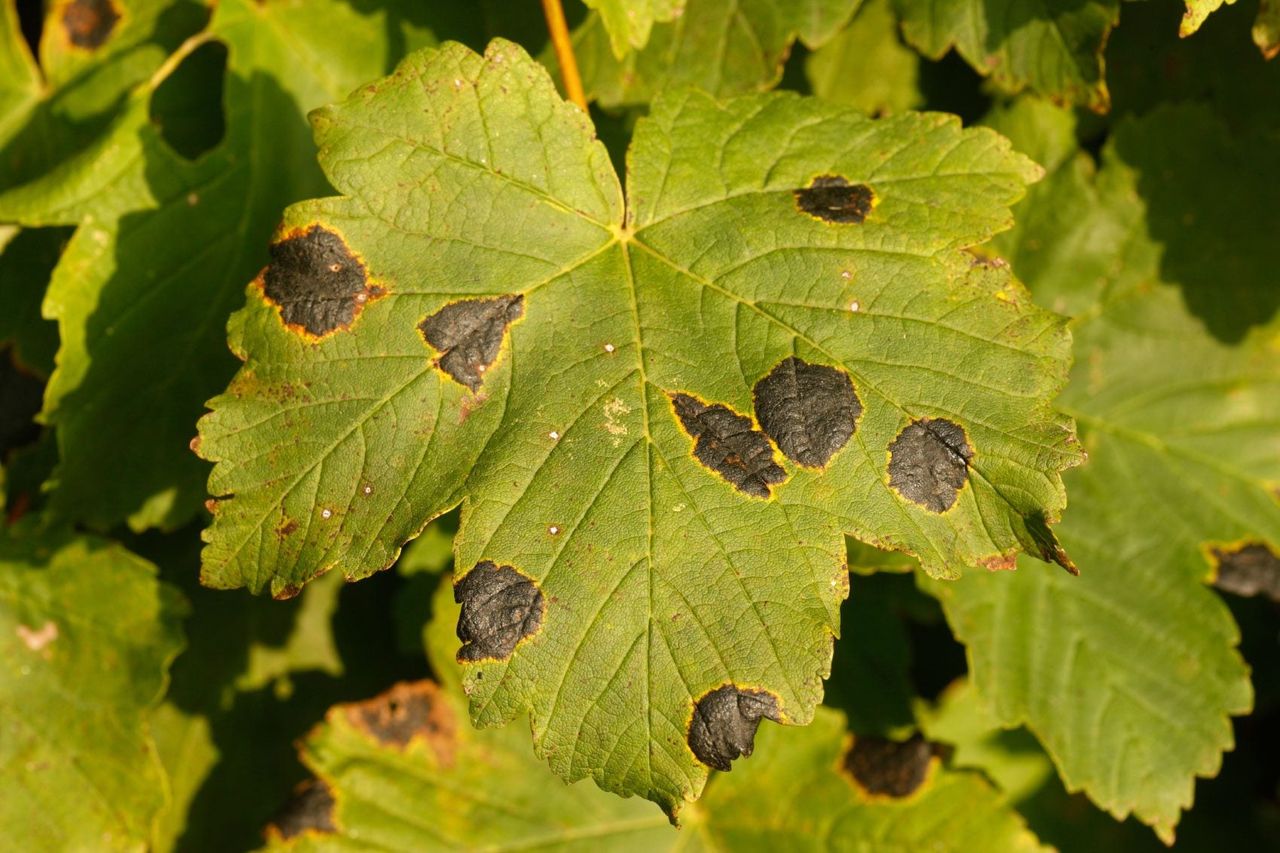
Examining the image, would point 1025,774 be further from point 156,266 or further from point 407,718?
point 156,266

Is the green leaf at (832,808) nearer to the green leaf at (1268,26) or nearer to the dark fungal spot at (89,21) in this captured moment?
the green leaf at (1268,26)

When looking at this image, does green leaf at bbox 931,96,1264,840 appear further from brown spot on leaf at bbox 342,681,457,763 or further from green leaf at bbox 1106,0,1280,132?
brown spot on leaf at bbox 342,681,457,763

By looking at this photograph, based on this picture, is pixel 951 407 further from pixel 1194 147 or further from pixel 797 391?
pixel 1194 147

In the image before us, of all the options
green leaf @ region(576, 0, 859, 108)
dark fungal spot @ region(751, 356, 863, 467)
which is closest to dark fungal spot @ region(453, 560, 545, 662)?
dark fungal spot @ region(751, 356, 863, 467)

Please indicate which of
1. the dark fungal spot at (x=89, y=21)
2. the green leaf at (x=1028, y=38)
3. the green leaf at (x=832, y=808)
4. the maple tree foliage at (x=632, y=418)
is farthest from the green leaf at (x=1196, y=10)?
the dark fungal spot at (x=89, y=21)

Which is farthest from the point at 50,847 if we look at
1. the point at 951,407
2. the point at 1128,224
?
the point at 1128,224

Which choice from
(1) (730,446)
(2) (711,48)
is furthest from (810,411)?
(2) (711,48)

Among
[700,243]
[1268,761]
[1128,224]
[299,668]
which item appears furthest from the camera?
[1268,761]
